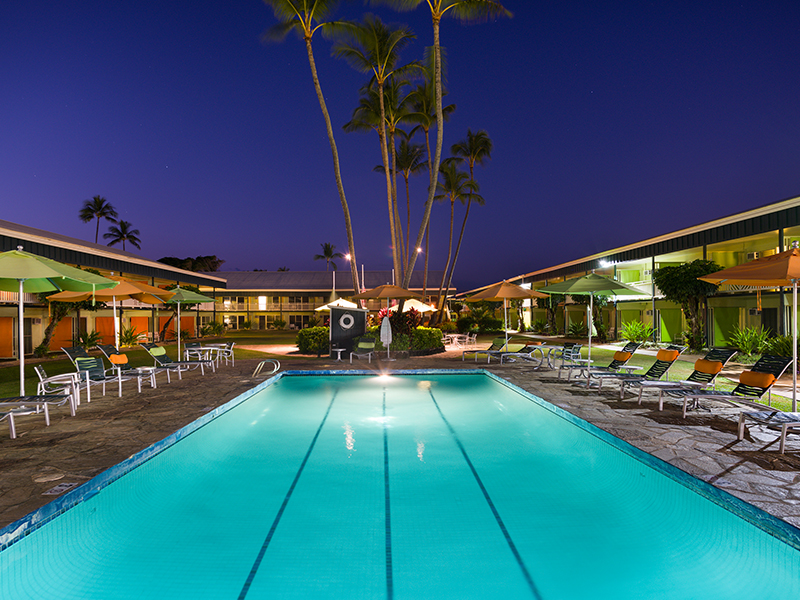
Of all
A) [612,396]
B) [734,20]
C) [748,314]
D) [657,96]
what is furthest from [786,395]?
[657,96]

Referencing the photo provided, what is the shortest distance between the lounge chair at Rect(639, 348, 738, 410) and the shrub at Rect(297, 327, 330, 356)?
11.6 metres

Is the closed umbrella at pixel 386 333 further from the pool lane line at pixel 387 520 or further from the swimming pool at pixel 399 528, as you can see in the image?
the swimming pool at pixel 399 528

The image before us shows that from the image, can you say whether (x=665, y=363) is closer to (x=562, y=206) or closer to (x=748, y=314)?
(x=748, y=314)

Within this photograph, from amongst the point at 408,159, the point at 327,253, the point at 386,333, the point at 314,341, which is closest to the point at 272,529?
the point at 386,333

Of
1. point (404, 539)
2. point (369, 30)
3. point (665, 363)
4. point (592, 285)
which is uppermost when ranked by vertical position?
point (369, 30)

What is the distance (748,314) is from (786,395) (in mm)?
14184

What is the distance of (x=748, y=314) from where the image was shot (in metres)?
18.8

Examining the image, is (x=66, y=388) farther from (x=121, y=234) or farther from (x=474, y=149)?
(x=121, y=234)

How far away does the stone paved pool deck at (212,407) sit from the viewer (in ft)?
11.5

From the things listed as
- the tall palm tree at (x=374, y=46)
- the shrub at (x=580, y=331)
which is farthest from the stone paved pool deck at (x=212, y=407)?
the shrub at (x=580, y=331)

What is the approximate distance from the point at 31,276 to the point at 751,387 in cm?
974

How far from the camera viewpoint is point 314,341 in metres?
16.7

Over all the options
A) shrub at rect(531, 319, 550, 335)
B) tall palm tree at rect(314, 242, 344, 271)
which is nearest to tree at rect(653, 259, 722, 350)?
shrub at rect(531, 319, 550, 335)

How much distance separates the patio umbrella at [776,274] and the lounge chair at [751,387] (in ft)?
1.20
